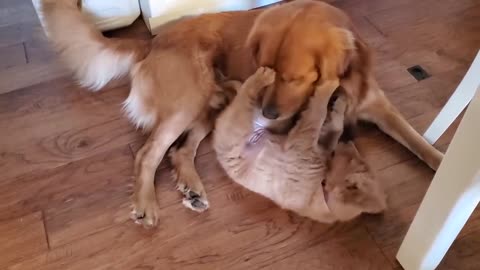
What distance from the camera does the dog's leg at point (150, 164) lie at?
1568 millimetres

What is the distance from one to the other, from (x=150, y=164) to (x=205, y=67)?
14.5 inches

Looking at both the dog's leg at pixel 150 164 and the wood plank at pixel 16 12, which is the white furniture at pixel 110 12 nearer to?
the wood plank at pixel 16 12

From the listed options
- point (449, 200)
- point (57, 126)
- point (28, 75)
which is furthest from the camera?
point (28, 75)

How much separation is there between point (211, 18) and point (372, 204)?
2.70 feet

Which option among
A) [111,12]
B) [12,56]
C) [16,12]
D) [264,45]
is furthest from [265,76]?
[16,12]

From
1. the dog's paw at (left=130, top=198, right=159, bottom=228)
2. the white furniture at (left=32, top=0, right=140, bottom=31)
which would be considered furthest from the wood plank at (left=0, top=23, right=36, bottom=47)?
the dog's paw at (left=130, top=198, right=159, bottom=228)

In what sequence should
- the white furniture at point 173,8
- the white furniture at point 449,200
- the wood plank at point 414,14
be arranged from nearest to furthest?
the white furniture at point 449,200, the white furniture at point 173,8, the wood plank at point 414,14

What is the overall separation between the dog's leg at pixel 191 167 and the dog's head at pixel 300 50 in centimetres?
32

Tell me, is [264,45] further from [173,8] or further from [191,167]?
[173,8]

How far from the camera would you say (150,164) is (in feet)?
5.43

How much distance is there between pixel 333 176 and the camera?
58.2 inches

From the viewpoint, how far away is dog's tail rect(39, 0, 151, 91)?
177cm

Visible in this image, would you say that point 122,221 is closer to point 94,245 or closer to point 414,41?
point 94,245

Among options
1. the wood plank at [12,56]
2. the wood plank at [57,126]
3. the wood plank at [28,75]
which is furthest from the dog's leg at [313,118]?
the wood plank at [12,56]
